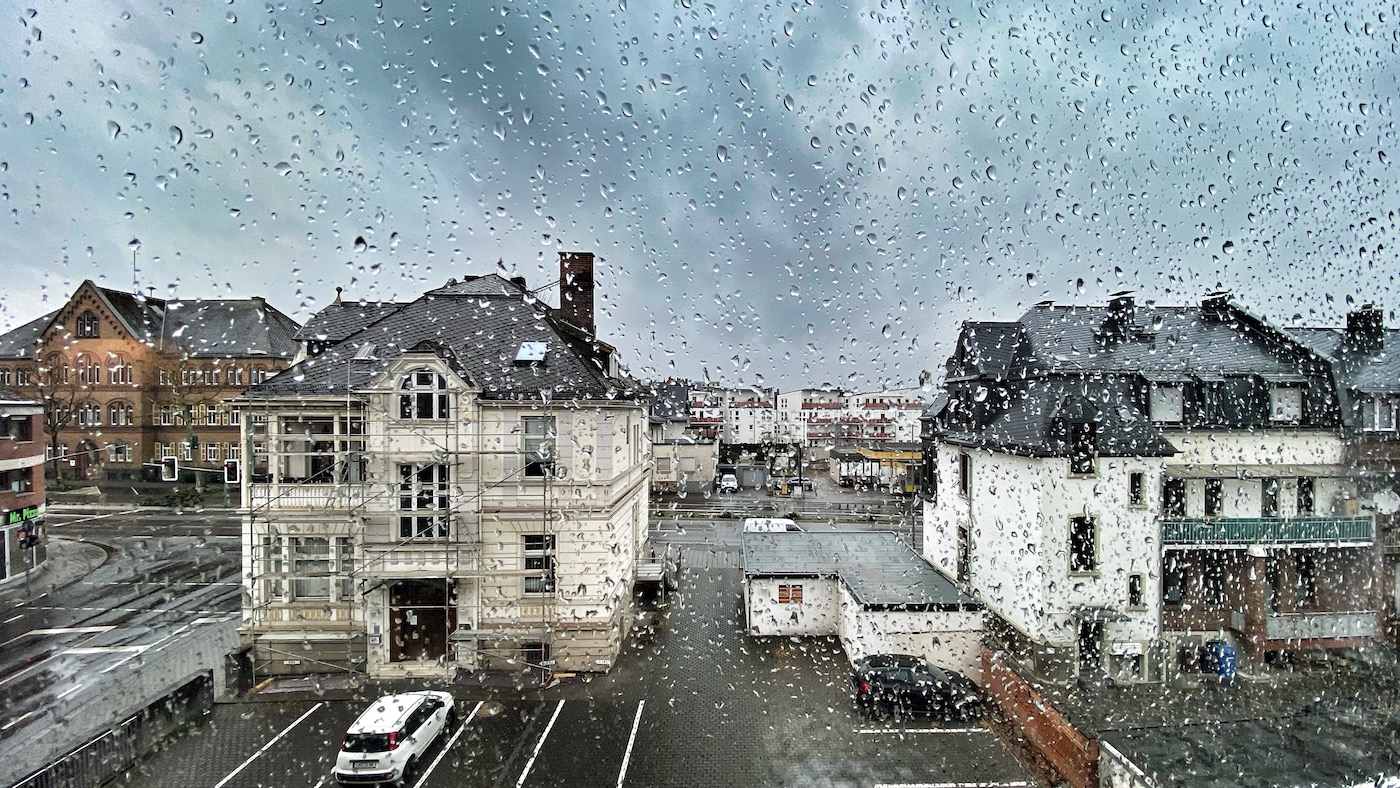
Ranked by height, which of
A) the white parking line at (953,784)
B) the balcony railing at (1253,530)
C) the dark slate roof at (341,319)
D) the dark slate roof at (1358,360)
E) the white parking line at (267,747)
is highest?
the dark slate roof at (341,319)

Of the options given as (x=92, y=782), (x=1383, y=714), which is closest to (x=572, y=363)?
(x=92, y=782)

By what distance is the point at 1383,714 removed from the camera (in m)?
4.21

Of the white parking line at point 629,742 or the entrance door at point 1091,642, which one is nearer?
the white parking line at point 629,742

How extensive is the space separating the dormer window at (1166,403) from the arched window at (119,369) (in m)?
12.0

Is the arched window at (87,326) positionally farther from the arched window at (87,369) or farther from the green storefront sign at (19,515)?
the green storefront sign at (19,515)

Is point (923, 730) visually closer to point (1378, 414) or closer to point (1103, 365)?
point (1103, 365)

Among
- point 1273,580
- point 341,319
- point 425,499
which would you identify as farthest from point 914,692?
point 341,319

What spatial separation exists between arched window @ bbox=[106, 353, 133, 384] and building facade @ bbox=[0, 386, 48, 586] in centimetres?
76

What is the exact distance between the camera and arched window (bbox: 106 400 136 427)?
732 centimetres

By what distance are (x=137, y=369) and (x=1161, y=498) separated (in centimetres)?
1212

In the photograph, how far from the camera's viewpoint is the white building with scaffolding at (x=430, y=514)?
7.11 m

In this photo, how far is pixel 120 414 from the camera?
749cm

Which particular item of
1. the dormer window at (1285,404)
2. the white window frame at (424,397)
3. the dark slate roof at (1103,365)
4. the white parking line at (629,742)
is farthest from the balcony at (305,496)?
the dormer window at (1285,404)

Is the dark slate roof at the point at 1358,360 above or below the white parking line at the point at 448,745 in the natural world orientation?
above
